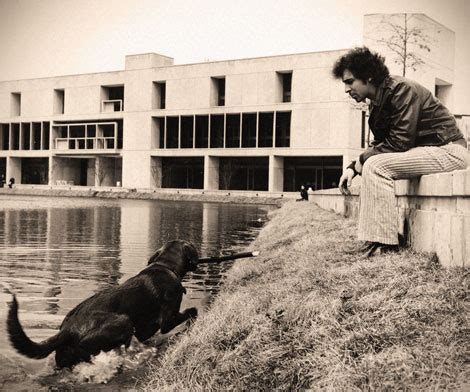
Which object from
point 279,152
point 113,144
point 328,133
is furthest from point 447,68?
point 113,144

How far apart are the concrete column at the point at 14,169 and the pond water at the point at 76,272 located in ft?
197

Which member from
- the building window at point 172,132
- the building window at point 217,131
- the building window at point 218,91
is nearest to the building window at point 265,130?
the building window at point 217,131

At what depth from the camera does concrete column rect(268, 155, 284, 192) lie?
191 feet

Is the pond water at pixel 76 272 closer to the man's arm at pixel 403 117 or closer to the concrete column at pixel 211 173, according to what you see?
the man's arm at pixel 403 117

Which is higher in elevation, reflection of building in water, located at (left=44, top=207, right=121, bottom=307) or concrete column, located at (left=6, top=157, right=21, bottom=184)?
concrete column, located at (left=6, top=157, right=21, bottom=184)

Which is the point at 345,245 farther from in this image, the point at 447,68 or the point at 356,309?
the point at 447,68

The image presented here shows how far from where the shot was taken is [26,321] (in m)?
6.30

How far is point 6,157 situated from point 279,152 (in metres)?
35.9

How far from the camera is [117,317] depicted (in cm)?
494

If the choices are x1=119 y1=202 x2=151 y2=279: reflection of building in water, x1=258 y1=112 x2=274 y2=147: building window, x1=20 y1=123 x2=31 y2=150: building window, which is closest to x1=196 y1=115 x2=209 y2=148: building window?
x1=258 y1=112 x2=274 y2=147: building window

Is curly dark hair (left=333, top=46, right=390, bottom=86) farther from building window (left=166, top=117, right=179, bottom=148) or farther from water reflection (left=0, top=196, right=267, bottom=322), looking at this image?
building window (left=166, top=117, right=179, bottom=148)

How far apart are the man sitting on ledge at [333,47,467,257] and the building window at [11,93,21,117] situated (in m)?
76.9

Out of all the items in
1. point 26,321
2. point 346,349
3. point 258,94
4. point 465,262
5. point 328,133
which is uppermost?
point 258,94

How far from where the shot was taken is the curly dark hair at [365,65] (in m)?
6.21
